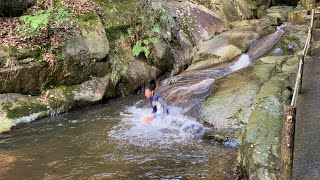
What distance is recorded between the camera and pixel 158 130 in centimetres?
864

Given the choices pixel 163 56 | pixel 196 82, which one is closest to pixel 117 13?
pixel 163 56

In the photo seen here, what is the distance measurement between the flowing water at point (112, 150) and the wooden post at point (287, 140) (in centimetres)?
193

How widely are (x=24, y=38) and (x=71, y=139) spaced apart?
11.3 feet

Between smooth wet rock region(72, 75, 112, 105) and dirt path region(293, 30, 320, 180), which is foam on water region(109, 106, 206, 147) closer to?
smooth wet rock region(72, 75, 112, 105)

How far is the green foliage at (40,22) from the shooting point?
973 centimetres

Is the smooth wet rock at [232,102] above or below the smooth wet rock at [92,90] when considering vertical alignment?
below

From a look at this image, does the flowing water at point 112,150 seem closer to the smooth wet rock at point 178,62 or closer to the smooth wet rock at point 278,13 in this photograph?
the smooth wet rock at point 178,62

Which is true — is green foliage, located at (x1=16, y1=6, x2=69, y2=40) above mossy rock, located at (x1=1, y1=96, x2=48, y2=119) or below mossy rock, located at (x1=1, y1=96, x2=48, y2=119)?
above

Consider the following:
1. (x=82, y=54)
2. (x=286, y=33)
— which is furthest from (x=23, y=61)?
(x=286, y=33)

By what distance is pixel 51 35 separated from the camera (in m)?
10.3

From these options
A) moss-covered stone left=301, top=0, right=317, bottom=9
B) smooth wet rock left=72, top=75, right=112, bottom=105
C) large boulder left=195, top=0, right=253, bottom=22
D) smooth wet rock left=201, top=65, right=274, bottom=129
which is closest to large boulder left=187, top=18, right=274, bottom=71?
large boulder left=195, top=0, right=253, bottom=22

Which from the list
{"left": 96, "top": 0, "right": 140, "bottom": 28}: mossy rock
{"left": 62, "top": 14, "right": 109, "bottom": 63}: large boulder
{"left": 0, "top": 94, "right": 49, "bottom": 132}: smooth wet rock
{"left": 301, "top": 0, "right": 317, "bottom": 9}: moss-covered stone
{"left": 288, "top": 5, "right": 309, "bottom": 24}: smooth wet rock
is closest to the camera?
{"left": 0, "top": 94, "right": 49, "bottom": 132}: smooth wet rock

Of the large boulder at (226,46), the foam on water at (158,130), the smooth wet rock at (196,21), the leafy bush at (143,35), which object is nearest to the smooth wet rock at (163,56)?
the leafy bush at (143,35)

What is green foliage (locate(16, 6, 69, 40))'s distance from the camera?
31.9 ft
